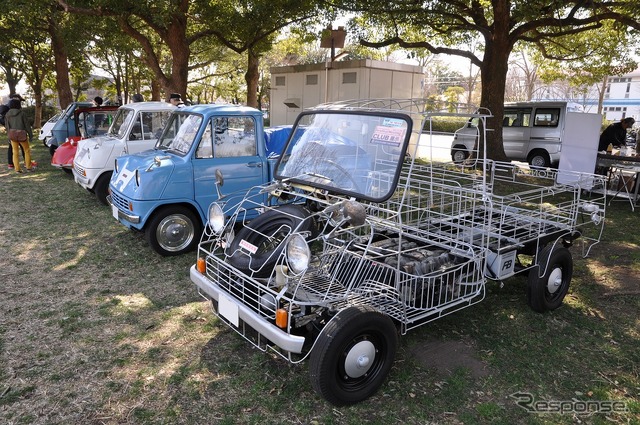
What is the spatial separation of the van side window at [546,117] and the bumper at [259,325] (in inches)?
500

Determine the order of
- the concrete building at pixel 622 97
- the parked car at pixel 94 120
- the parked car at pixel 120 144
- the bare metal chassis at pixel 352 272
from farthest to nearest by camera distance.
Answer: the concrete building at pixel 622 97
the parked car at pixel 94 120
the parked car at pixel 120 144
the bare metal chassis at pixel 352 272

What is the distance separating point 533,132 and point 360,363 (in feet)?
41.6

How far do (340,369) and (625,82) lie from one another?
56.6m

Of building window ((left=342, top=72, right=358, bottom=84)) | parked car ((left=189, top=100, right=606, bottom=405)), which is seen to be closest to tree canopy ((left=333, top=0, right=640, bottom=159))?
building window ((left=342, top=72, right=358, bottom=84))

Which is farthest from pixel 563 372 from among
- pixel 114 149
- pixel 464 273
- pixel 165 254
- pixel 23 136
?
pixel 23 136

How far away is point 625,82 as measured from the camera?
4794 cm

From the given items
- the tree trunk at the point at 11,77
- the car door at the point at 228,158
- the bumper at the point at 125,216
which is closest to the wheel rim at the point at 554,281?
the car door at the point at 228,158

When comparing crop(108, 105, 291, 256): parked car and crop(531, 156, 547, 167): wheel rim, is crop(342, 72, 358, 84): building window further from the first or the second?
crop(108, 105, 291, 256): parked car

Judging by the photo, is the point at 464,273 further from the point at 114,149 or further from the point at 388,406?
the point at 114,149

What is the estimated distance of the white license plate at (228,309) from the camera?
3257mm

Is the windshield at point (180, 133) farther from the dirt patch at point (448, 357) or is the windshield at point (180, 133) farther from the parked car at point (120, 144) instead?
the dirt patch at point (448, 357)

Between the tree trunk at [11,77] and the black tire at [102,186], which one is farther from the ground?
the tree trunk at [11,77]

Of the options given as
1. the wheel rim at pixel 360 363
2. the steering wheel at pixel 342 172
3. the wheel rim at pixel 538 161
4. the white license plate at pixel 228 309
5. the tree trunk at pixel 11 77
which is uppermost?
the tree trunk at pixel 11 77

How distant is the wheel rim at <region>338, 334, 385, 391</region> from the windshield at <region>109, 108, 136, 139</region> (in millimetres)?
6597
